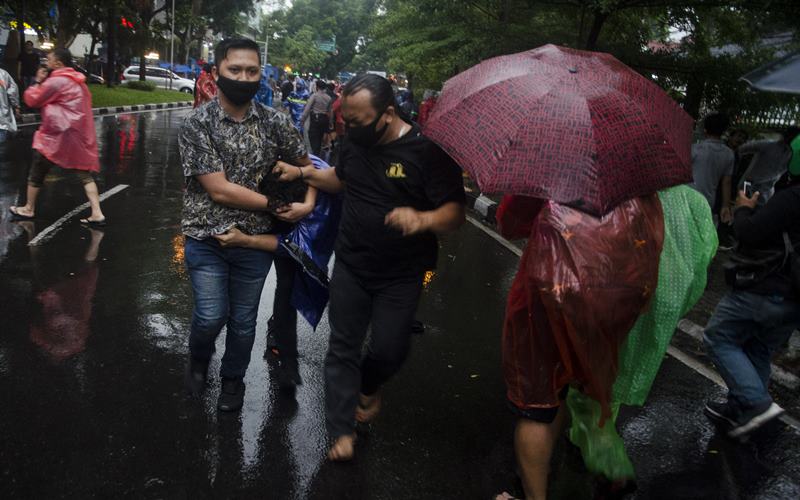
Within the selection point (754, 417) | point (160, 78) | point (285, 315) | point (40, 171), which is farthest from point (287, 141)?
point (160, 78)

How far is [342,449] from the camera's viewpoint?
3.33 meters

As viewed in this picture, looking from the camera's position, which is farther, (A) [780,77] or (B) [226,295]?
(A) [780,77]

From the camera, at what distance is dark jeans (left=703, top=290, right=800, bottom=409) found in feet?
12.3

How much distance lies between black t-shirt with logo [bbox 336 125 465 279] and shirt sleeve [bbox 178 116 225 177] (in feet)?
1.96

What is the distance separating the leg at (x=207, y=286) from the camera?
11.4ft

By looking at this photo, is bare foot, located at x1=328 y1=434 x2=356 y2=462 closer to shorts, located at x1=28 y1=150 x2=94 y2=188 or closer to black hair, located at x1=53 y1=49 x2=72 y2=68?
shorts, located at x1=28 y1=150 x2=94 y2=188

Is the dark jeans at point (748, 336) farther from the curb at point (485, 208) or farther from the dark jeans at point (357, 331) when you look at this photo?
the curb at point (485, 208)

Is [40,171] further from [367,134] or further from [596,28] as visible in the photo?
[596,28]

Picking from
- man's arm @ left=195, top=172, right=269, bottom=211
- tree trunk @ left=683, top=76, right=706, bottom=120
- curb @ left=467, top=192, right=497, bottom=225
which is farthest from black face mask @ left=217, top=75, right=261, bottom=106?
tree trunk @ left=683, top=76, right=706, bottom=120

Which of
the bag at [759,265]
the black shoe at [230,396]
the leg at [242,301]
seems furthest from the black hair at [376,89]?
the bag at [759,265]

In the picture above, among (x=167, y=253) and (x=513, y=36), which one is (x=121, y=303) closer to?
(x=167, y=253)

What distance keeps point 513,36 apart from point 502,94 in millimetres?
8745

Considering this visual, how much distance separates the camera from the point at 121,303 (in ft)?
17.3

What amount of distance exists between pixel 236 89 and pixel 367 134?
69 centimetres
